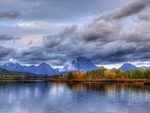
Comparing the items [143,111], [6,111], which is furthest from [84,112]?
[6,111]

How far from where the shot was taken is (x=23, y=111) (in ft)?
166

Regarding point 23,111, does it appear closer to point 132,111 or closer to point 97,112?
point 97,112

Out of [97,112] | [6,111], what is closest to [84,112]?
[97,112]

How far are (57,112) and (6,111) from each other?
1215 cm

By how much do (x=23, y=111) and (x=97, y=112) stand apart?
1696 centimetres

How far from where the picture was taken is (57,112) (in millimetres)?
48969

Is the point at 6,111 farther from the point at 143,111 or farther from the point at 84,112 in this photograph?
the point at 143,111

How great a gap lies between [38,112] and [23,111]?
3.77 metres

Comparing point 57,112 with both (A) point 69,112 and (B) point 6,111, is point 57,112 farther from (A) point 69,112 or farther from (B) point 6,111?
(B) point 6,111

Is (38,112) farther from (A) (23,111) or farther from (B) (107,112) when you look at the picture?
(B) (107,112)

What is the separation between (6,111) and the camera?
167 feet

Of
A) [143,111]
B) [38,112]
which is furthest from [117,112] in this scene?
[38,112]

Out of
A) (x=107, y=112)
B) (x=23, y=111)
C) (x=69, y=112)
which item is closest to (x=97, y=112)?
(x=107, y=112)

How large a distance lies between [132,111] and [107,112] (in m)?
6.09
